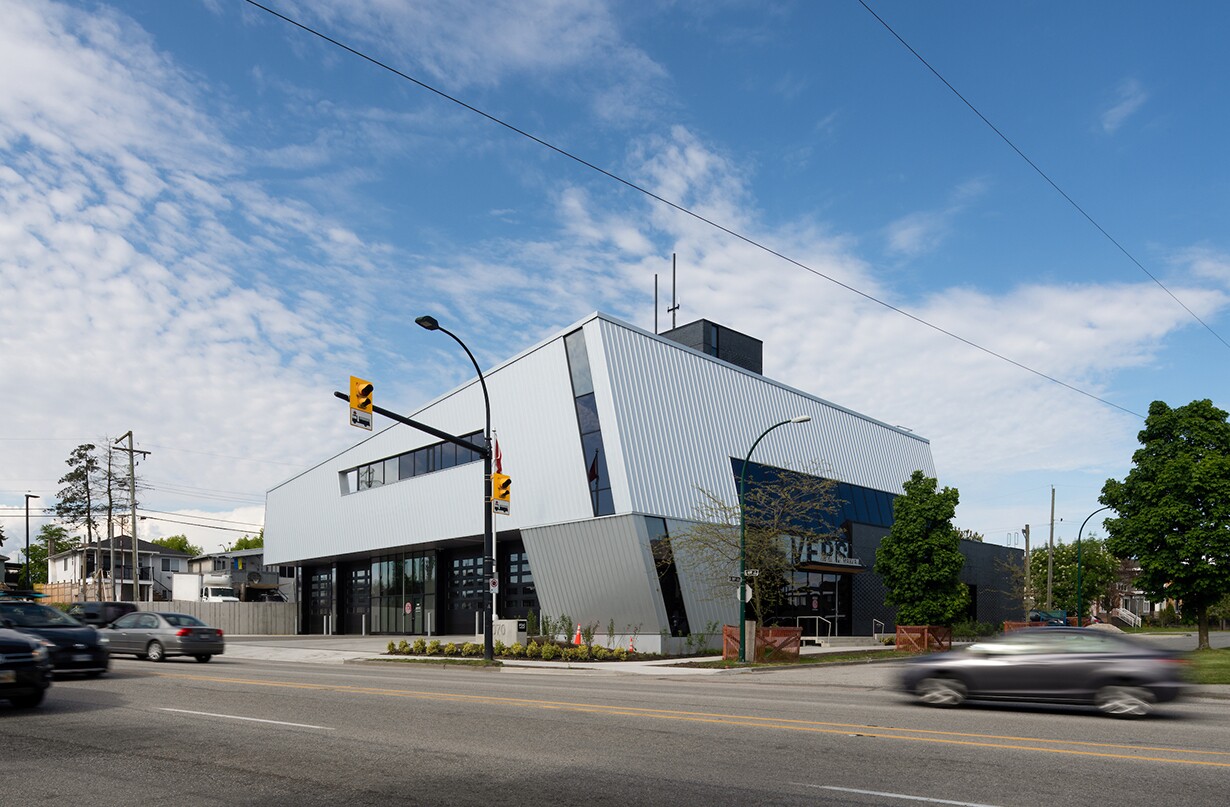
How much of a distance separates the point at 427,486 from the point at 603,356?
44.6 feet

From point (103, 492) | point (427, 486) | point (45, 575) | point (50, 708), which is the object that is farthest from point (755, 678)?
point (45, 575)

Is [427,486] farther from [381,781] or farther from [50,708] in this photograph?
[381,781]

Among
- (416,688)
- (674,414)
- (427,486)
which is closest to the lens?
(416,688)

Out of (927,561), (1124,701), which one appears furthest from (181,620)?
(927,561)

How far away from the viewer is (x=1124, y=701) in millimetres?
13836

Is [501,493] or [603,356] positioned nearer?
[501,493]

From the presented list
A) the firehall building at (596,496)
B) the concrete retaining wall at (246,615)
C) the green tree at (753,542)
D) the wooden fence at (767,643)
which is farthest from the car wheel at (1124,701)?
the concrete retaining wall at (246,615)

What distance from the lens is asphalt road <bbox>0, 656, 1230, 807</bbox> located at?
7621 millimetres

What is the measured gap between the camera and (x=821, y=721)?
41.7 feet

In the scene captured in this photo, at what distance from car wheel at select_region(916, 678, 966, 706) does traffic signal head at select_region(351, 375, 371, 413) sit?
1422 cm

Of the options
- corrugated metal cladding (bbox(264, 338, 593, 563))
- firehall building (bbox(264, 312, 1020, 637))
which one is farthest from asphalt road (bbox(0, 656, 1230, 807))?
corrugated metal cladding (bbox(264, 338, 593, 563))

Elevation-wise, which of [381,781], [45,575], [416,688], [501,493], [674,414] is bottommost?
[45,575]

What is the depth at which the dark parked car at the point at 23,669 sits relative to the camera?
12656 mm

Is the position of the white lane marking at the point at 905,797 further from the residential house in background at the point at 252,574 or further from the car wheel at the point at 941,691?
the residential house in background at the point at 252,574
